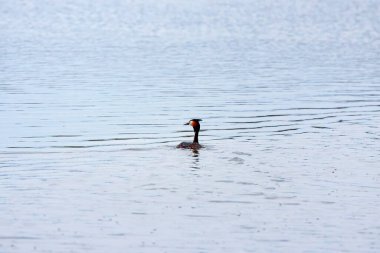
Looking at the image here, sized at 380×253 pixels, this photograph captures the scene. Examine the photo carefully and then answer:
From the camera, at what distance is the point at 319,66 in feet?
188

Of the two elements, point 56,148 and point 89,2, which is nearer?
point 56,148

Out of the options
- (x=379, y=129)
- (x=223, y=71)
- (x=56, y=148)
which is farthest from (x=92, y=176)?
(x=223, y=71)

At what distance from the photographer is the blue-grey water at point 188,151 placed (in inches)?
680

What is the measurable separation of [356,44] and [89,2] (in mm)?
77019

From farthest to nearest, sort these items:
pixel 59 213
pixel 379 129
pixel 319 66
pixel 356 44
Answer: pixel 356 44 < pixel 319 66 < pixel 379 129 < pixel 59 213

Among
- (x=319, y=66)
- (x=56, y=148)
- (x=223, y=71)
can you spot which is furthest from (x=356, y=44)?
(x=56, y=148)

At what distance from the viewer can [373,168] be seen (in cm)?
2406

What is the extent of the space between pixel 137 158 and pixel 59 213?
712 cm

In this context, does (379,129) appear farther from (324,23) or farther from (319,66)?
(324,23)

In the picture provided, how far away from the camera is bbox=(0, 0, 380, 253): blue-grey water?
680 inches

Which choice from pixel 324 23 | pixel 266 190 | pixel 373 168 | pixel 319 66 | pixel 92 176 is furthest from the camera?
pixel 324 23

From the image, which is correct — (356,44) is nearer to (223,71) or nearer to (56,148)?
(223,71)

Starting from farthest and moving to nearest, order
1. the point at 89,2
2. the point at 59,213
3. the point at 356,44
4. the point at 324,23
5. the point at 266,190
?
the point at 89,2 < the point at 324,23 < the point at 356,44 < the point at 266,190 < the point at 59,213

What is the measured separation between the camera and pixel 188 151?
2653 centimetres
